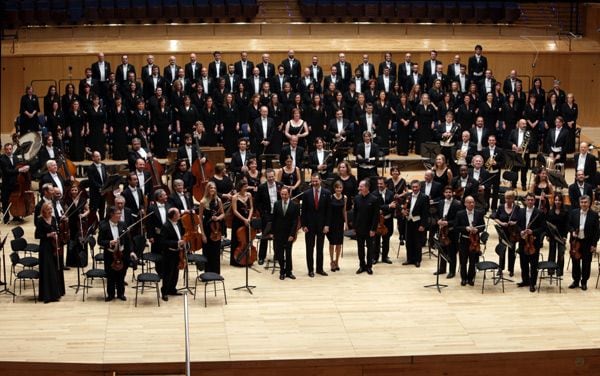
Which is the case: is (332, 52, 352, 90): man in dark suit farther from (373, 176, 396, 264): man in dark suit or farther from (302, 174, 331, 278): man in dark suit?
(302, 174, 331, 278): man in dark suit

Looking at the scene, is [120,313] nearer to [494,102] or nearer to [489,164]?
[489,164]

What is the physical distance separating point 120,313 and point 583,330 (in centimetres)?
489

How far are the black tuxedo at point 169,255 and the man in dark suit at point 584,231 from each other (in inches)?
174

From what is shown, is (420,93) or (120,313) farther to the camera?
(420,93)

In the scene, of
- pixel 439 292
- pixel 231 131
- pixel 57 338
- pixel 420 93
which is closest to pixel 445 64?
pixel 420 93

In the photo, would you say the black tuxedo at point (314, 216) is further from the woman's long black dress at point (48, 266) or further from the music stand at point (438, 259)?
the woman's long black dress at point (48, 266)

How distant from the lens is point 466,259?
40.3ft

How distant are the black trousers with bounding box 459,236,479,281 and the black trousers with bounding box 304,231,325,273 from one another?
64.9 inches

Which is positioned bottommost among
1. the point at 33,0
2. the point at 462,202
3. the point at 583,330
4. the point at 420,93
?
the point at 583,330

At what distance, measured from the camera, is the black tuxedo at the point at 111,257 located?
1152 cm

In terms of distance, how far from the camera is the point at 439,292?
12.1 m

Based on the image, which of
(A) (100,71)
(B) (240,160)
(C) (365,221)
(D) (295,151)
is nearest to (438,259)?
(C) (365,221)

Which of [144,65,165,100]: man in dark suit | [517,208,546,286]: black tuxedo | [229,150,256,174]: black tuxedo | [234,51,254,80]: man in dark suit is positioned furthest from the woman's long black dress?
[234,51,254,80]: man in dark suit

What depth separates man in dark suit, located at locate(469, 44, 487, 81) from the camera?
17750 mm
